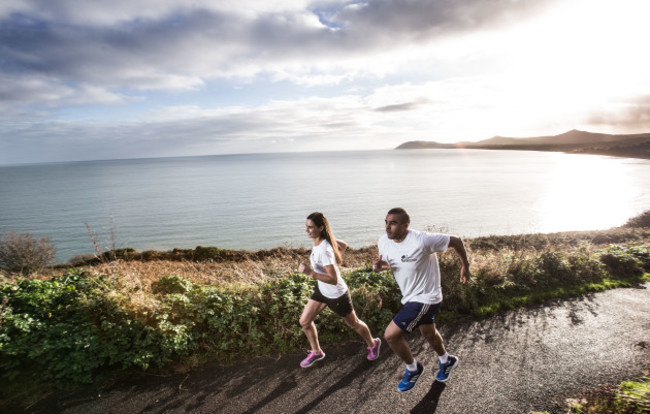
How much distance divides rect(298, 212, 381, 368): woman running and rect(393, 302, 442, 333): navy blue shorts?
2.46 ft

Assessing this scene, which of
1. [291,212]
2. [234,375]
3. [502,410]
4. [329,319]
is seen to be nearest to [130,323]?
[234,375]

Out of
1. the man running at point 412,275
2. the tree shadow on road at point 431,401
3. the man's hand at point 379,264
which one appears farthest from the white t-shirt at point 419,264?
the tree shadow on road at point 431,401

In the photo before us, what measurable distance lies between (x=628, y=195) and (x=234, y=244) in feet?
186

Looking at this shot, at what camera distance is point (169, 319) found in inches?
207

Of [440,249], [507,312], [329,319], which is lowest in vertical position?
[507,312]

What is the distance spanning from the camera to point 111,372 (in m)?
4.64

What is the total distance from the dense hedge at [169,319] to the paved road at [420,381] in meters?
0.37

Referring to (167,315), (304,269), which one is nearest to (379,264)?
(304,269)

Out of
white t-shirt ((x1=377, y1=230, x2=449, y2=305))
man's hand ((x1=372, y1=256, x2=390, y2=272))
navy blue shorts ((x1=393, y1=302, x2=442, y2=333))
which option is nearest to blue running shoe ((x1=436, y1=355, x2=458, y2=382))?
navy blue shorts ((x1=393, y1=302, x2=442, y2=333))

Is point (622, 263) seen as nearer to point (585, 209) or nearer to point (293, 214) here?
point (293, 214)

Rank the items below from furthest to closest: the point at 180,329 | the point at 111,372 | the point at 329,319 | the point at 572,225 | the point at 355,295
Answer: the point at 572,225 → the point at 355,295 → the point at 329,319 → the point at 180,329 → the point at 111,372

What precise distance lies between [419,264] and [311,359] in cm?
230

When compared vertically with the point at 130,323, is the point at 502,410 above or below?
below

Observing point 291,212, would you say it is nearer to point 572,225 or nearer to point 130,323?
point 572,225
